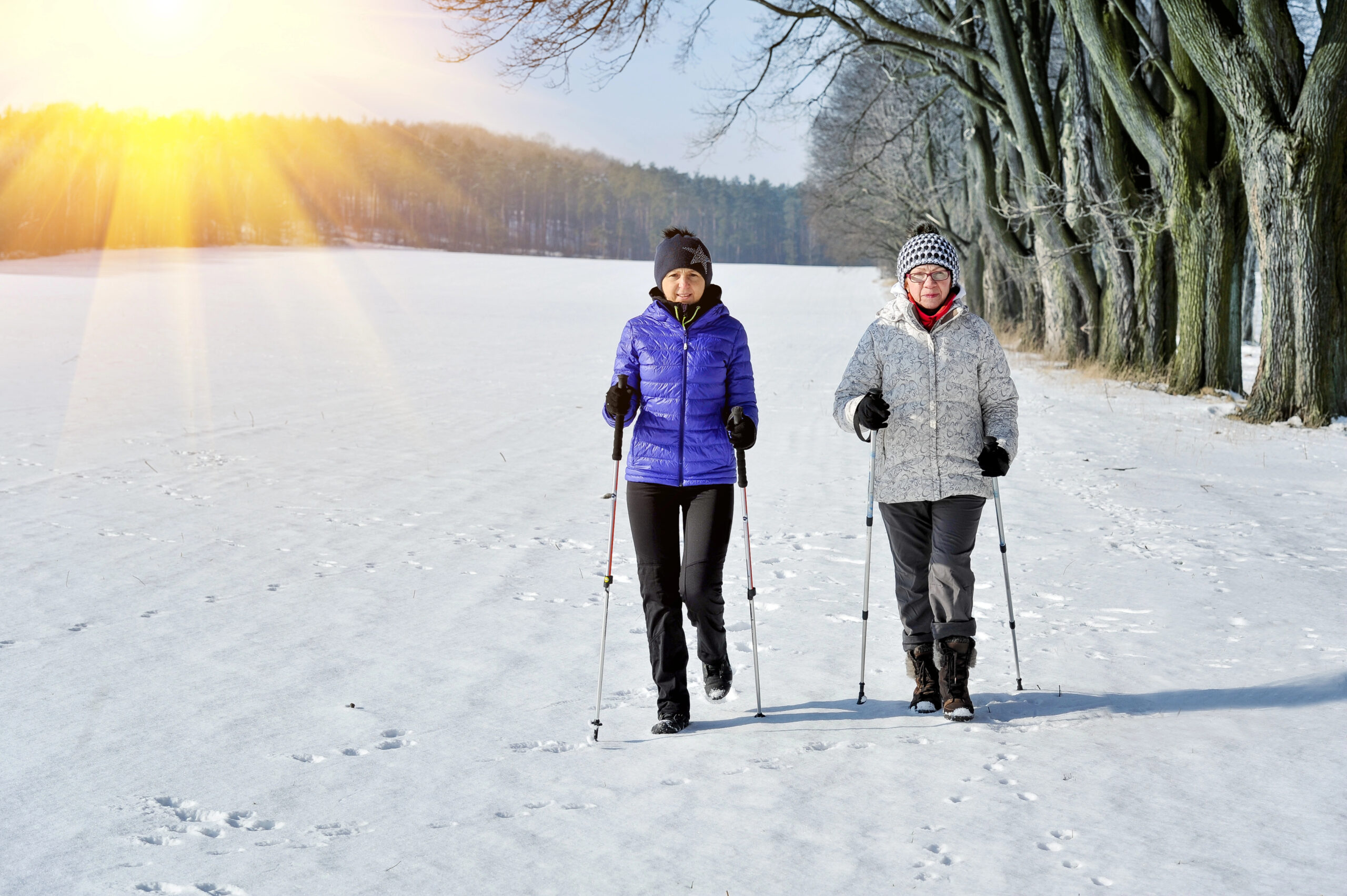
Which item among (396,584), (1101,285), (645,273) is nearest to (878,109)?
(1101,285)

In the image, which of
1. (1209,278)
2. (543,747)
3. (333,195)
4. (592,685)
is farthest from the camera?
(333,195)

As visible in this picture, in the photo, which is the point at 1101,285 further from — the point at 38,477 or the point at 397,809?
the point at 397,809

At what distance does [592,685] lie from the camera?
4.67 m

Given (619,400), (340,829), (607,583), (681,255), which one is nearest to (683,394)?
(619,400)

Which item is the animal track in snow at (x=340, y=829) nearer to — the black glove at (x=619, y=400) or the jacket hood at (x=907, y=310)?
the black glove at (x=619, y=400)

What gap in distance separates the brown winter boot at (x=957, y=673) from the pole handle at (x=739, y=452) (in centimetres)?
101

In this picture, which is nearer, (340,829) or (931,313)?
(340,829)

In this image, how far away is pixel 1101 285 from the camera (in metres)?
19.1

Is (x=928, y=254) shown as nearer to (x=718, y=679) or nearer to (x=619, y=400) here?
(x=619, y=400)

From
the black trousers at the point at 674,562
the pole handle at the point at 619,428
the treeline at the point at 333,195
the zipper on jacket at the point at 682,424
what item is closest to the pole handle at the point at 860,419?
the black trousers at the point at 674,562

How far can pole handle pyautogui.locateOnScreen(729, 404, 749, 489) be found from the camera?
13.6ft

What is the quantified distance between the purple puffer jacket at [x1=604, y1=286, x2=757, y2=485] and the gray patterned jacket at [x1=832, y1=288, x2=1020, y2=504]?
0.46 metres

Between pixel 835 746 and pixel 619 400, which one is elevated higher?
pixel 619 400

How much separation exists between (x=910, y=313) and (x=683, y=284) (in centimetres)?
91
